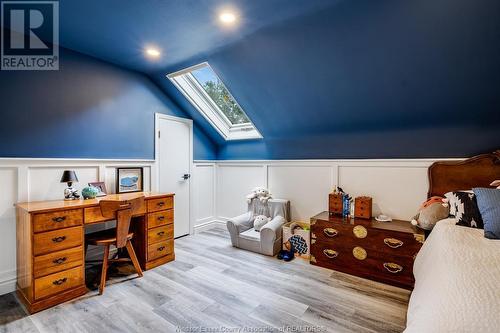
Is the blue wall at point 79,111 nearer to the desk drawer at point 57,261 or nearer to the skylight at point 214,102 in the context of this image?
the skylight at point 214,102

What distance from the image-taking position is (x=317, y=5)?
193 cm

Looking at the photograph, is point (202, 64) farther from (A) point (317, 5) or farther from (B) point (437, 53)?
(B) point (437, 53)

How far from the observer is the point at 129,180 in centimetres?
324

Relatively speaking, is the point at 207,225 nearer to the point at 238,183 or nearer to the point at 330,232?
the point at 238,183

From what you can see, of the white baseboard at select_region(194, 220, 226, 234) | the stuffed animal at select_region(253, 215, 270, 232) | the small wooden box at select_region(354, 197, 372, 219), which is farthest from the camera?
the white baseboard at select_region(194, 220, 226, 234)

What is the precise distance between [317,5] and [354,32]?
1.41 ft

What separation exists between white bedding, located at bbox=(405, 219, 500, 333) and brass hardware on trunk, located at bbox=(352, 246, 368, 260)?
96 centimetres

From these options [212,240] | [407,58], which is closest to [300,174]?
[212,240]

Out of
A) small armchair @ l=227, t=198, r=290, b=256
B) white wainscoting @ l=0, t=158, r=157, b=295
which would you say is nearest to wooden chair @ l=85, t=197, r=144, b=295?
white wainscoting @ l=0, t=158, r=157, b=295

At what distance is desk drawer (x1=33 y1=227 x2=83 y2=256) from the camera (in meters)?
2.02

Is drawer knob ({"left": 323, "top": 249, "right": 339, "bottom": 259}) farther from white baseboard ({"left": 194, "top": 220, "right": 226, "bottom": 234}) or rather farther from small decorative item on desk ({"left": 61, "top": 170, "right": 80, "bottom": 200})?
small decorative item on desk ({"left": 61, "top": 170, "right": 80, "bottom": 200})

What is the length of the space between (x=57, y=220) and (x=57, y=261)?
1.15 feet

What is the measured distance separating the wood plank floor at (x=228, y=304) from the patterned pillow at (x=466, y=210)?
828mm

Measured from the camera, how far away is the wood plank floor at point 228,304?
1.85 metres
